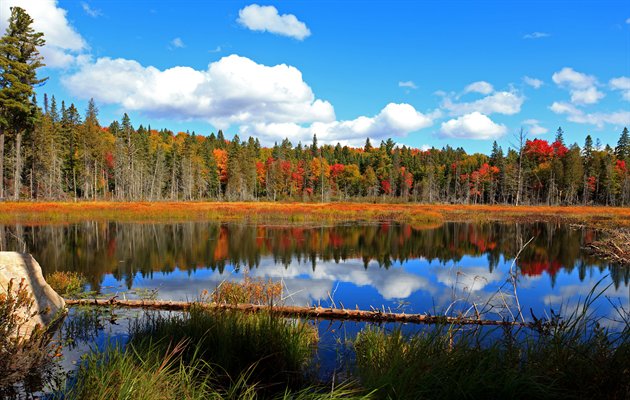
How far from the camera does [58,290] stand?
484 inches

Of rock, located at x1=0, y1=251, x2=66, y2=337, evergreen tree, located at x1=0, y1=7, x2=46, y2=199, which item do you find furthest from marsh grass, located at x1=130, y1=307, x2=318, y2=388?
evergreen tree, located at x1=0, y1=7, x2=46, y2=199

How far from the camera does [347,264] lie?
19578 millimetres

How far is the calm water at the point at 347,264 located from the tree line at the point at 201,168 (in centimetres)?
2447

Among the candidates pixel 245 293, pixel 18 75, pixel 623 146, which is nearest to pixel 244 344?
pixel 245 293

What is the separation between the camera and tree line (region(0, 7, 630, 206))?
44.0 m

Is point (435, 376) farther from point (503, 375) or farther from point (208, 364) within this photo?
point (208, 364)

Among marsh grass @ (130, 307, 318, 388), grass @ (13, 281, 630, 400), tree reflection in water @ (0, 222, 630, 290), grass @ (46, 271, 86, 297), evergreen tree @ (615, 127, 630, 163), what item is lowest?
tree reflection in water @ (0, 222, 630, 290)

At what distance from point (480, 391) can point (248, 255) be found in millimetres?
18102

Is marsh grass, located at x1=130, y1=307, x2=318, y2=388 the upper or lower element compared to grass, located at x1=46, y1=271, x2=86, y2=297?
upper

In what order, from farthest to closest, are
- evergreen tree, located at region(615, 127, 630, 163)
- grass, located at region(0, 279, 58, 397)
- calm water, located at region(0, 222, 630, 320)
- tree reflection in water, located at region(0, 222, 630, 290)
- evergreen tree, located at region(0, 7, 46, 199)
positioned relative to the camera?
1. evergreen tree, located at region(615, 127, 630, 163)
2. evergreen tree, located at region(0, 7, 46, 199)
3. tree reflection in water, located at region(0, 222, 630, 290)
4. calm water, located at region(0, 222, 630, 320)
5. grass, located at region(0, 279, 58, 397)

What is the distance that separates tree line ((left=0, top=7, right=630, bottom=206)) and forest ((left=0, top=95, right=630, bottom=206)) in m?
0.28

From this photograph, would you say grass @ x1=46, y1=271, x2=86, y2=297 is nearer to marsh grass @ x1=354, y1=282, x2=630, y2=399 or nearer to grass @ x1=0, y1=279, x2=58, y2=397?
grass @ x1=0, y1=279, x2=58, y2=397

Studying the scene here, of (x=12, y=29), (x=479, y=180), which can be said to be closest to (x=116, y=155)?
(x=12, y=29)

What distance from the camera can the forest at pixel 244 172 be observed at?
212 ft
